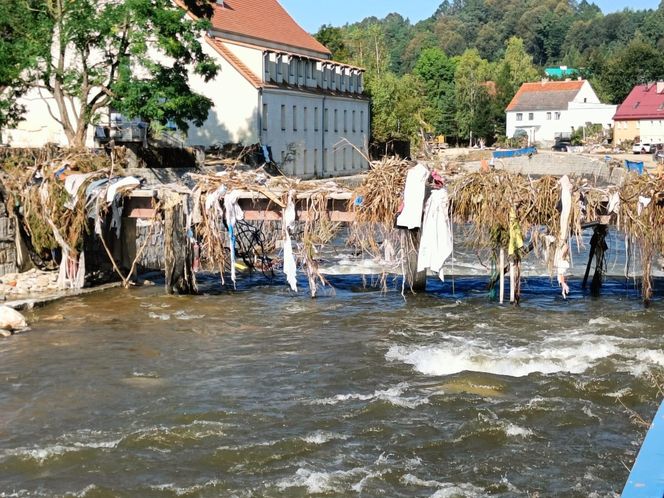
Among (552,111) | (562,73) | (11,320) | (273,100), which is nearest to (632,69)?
(552,111)

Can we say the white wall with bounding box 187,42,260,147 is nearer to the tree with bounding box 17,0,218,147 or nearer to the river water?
the tree with bounding box 17,0,218,147

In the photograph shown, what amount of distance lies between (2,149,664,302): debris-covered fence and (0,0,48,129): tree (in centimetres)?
886

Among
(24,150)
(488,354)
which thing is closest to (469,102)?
(24,150)

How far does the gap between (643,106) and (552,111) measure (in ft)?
51.5

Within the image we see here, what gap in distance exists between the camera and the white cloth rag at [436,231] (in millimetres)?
18016

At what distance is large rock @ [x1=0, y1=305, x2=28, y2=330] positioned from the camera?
16.5 meters

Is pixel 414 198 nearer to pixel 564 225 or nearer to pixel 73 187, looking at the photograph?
pixel 564 225

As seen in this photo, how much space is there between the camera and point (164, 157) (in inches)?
1331

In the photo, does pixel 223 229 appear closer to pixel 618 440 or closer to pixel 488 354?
pixel 488 354

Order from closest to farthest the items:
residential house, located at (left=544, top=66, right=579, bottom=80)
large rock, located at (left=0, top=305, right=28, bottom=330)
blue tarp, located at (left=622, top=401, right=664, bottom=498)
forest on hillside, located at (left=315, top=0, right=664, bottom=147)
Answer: blue tarp, located at (left=622, top=401, right=664, bottom=498)
large rock, located at (left=0, top=305, right=28, bottom=330)
forest on hillside, located at (left=315, top=0, right=664, bottom=147)
residential house, located at (left=544, top=66, right=579, bottom=80)

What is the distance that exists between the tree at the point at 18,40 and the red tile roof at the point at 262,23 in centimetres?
2091

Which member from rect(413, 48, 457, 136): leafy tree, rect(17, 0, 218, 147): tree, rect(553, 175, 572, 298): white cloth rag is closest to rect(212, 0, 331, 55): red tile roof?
rect(17, 0, 218, 147): tree

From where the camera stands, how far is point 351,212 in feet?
62.0

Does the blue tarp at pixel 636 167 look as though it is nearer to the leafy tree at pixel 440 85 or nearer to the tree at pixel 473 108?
the tree at pixel 473 108
